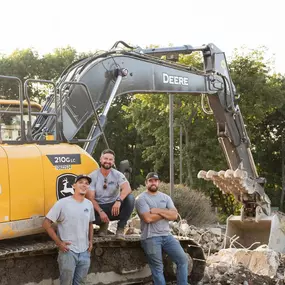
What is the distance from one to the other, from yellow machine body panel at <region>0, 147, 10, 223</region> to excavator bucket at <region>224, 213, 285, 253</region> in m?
6.46

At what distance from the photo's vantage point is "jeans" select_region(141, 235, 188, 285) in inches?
330

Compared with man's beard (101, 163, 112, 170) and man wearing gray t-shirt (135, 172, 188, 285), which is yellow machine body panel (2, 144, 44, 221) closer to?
man's beard (101, 163, 112, 170)

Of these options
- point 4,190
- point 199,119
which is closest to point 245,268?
point 4,190

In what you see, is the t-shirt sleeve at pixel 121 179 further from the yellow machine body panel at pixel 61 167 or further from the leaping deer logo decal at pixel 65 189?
the leaping deer logo decal at pixel 65 189

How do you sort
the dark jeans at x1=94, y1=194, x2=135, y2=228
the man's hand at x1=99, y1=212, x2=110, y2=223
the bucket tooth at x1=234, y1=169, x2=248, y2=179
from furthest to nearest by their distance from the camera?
the bucket tooth at x1=234, y1=169, x2=248, y2=179, the dark jeans at x1=94, y1=194, x2=135, y2=228, the man's hand at x1=99, y1=212, x2=110, y2=223

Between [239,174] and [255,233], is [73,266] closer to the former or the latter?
[239,174]

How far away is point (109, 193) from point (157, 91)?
2.91 meters

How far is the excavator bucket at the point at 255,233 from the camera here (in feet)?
41.0

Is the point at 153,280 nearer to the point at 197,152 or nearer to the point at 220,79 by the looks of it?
the point at 220,79

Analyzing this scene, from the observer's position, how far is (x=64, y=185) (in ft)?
25.4

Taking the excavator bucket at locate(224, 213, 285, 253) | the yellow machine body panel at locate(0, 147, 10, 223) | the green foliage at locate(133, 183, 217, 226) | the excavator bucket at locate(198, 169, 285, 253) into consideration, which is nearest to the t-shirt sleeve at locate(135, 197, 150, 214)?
the yellow machine body panel at locate(0, 147, 10, 223)

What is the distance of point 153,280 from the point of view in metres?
8.51

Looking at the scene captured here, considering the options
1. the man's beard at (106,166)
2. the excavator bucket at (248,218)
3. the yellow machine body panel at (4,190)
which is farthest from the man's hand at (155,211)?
the excavator bucket at (248,218)

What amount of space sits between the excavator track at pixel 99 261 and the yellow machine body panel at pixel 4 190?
424 mm
